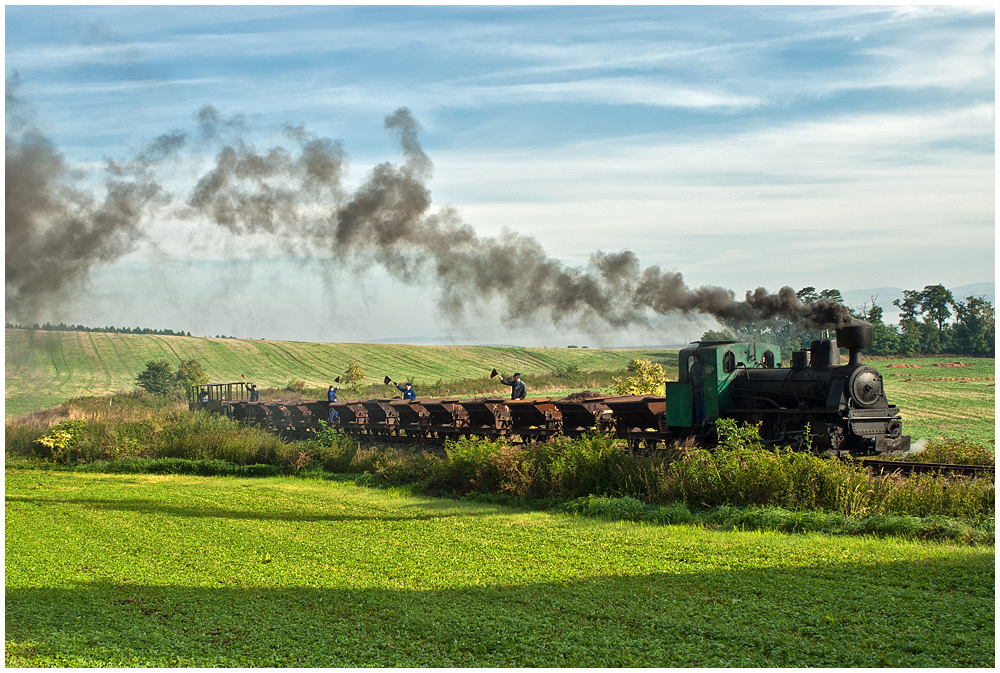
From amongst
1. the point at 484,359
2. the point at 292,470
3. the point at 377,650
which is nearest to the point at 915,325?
the point at 484,359

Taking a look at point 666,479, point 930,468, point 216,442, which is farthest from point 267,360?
point 930,468

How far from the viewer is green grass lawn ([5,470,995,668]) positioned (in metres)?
6.44

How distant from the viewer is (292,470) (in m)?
20.8

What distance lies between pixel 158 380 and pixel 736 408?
37047mm

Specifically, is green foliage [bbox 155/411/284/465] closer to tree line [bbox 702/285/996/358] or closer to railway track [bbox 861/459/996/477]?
railway track [bbox 861/459/996/477]

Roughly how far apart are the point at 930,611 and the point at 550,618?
3425 millimetres

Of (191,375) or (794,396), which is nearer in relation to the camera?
(794,396)

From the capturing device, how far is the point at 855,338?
15.8m

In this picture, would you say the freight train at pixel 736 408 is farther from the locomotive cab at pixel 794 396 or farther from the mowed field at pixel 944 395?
the mowed field at pixel 944 395

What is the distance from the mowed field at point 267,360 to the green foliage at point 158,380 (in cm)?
570

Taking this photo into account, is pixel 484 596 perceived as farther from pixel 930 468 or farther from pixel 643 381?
pixel 643 381

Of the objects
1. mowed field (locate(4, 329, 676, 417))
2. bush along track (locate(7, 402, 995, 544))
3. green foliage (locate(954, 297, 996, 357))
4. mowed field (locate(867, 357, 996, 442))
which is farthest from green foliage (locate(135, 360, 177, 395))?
green foliage (locate(954, 297, 996, 357))

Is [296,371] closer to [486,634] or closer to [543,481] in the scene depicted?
[543,481]

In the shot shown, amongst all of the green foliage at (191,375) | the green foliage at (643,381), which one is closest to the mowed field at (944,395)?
the green foliage at (643,381)
